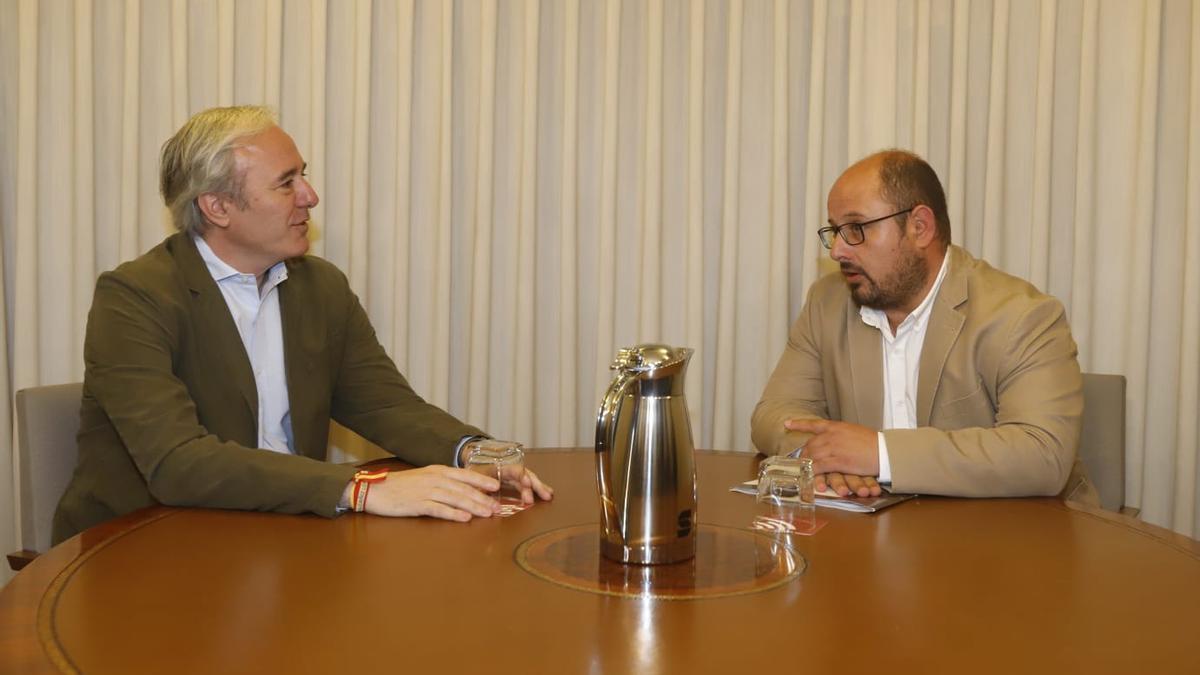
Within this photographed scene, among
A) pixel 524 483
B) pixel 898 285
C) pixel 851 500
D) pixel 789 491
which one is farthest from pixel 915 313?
pixel 524 483

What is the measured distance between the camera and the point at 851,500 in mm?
2371

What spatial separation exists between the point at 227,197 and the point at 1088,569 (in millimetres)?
2221

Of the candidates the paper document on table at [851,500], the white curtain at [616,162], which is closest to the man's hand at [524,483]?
the paper document on table at [851,500]

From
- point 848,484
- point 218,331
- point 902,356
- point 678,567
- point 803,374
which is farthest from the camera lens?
point 803,374

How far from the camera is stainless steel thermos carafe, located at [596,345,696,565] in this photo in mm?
1830

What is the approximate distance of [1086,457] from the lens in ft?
9.88

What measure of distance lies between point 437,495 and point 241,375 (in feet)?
2.75

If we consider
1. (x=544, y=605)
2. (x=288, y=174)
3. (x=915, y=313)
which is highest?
(x=288, y=174)

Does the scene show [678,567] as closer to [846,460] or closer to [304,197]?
[846,460]

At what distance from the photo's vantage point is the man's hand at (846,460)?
2.45m

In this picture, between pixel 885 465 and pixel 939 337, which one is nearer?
pixel 885 465

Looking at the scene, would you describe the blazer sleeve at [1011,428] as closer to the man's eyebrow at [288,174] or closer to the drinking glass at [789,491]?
the drinking glass at [789,491]

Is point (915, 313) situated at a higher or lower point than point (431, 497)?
higher

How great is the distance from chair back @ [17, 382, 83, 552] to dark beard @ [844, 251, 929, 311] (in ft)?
6.74
